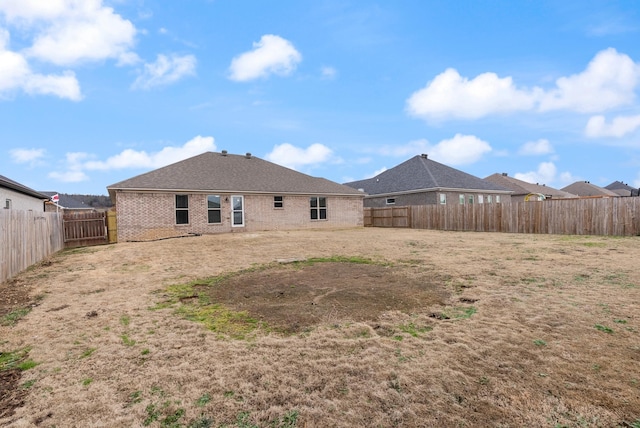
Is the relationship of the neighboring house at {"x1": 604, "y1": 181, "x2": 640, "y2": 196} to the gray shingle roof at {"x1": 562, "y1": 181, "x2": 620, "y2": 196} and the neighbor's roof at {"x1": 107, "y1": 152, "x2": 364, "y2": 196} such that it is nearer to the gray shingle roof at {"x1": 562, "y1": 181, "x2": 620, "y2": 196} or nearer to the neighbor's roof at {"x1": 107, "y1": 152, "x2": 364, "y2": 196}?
the gray shingle roof at {"x1": 562, "y1": 181, "x2": 620, "y2": 196}

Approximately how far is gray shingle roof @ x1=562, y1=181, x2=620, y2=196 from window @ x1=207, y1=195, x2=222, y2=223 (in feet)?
180

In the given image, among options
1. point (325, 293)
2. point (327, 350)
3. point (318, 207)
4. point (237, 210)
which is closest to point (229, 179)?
point (237, 210)

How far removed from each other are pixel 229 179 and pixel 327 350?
17884mm

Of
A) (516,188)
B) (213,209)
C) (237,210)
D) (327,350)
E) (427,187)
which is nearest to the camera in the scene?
(327,350)

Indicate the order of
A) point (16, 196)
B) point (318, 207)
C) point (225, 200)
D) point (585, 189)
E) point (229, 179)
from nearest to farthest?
1. point (16, 196)
2. point (225, 200)
3. point (229, 179)
4. point (318, 207)
5. point (585, 189)

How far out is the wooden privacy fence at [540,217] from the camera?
1509 cm

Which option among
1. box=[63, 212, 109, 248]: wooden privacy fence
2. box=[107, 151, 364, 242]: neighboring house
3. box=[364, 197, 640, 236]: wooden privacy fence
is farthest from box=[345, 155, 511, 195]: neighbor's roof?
box=[63, 212, 109, 248]: wooden privacy fence

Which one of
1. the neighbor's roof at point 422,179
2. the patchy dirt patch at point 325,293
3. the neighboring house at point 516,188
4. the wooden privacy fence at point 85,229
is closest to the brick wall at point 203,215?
the wooden privacy fence at point 85,229

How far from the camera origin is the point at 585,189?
51.0 m

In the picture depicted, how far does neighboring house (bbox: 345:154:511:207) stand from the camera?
2644 centimetres

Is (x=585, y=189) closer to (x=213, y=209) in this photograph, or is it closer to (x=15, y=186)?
(x=213, y=209)

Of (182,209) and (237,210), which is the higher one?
(182,209)

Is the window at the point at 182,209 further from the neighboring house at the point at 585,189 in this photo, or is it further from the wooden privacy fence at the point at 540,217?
the neighboring house at the point at 585,189

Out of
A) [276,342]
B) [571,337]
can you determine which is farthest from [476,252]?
[276,342]
